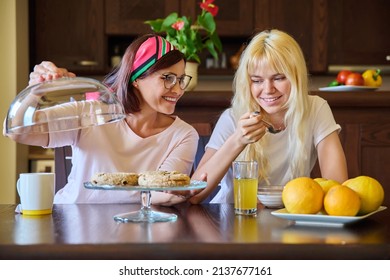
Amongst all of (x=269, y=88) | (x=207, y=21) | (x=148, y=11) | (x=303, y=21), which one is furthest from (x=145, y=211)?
(x=303, y=21)

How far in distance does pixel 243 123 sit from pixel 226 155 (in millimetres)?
119

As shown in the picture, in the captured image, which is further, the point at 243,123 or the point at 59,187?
the point at 59,187

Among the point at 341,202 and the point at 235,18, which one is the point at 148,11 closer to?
the point at 235,18

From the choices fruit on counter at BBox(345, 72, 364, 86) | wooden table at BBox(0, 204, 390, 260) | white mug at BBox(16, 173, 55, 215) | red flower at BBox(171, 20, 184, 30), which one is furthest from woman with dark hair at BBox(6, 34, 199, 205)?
fruit on counter at BBox(345, 72, 364, 86)

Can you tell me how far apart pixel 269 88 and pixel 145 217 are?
81 centimetres

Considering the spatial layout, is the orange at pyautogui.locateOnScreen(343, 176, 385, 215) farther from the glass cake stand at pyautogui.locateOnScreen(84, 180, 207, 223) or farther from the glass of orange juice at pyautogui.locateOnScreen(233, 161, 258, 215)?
the glass cake stand at pyautogui.locateOnScreen(84, 180, 207, 223)

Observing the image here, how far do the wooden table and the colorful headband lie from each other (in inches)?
24.7

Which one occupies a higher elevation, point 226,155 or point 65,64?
point 65,64

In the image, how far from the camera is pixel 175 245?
3.32ft

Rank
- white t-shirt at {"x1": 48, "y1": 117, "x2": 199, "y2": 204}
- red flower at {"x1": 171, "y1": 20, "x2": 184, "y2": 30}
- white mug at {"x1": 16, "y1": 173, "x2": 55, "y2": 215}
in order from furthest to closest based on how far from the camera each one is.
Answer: red flower at {"x1": 171, "y1": 20, "x2": 184, "y2": 30}, white t-shirt at {"x1": 48, "y1": 117, "x2": 199, "y2": 204}, white mug at {"x1": 16, "y1": 173, "x2": 55, "y2": 215}

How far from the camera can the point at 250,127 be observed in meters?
1.63

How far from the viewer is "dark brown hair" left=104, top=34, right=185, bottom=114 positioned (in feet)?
5.90
